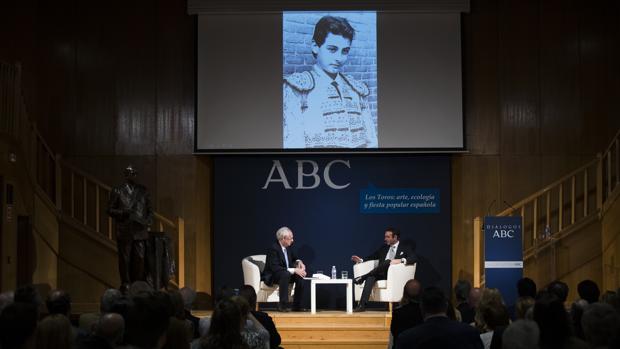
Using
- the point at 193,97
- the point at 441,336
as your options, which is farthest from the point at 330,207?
the point at 441,336

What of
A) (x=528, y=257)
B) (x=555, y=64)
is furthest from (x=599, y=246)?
(x=555, y=64)

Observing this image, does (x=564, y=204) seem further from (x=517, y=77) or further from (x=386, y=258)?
(x=386, y=258)

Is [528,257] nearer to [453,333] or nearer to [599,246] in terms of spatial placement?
[599,246]

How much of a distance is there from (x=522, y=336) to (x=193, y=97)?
795 centimetres

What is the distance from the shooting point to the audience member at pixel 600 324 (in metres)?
3.56

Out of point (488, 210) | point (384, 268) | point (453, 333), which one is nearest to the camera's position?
point (453, 333)

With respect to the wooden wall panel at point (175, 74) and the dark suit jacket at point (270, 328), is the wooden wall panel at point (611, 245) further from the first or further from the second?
the dark suit jacket at point (270, 328)

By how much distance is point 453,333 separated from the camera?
3.92 meters

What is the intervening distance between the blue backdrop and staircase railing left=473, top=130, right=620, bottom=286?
2.19 feet

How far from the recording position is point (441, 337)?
12.9ft

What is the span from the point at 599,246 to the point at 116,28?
6.42m

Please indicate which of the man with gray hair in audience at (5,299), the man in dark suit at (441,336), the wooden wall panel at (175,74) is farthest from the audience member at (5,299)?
the wooden wall panel at (175,74)

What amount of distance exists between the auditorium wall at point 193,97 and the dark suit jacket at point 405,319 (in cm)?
594

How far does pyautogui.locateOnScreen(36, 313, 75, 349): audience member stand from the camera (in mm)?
3742
